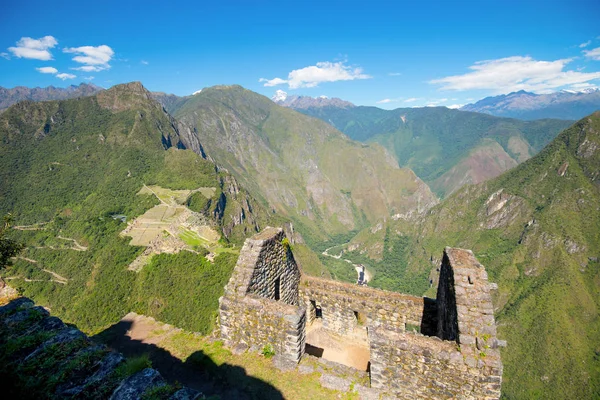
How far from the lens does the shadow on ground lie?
7348 mm

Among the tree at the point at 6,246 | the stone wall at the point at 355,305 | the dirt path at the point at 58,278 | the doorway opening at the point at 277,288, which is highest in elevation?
the tree at the point at 6,246

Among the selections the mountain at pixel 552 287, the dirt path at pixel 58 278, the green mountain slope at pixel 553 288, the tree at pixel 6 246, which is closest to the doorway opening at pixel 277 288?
the tree at pixel 6 246

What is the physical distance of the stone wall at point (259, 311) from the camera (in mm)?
8133

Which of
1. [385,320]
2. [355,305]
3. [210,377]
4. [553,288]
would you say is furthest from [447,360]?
[553,288]

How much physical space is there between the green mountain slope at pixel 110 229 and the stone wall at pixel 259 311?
186 ft

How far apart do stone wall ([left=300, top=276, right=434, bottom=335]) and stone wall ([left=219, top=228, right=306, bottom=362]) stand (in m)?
2.36

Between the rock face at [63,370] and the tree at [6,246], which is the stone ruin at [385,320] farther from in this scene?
the tree at [6,246]

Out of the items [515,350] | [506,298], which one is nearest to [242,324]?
[515,350]

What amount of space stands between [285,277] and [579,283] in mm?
195714

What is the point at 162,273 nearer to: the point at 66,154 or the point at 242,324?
the point at 242,324

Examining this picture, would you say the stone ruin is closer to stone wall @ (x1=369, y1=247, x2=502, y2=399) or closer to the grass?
stone wall @ (x1=369, y1=247, x2=502, y2=399)

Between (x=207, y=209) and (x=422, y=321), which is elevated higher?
(x=422, y=321)

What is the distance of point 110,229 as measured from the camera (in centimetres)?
10744

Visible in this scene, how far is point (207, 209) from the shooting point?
124 m
